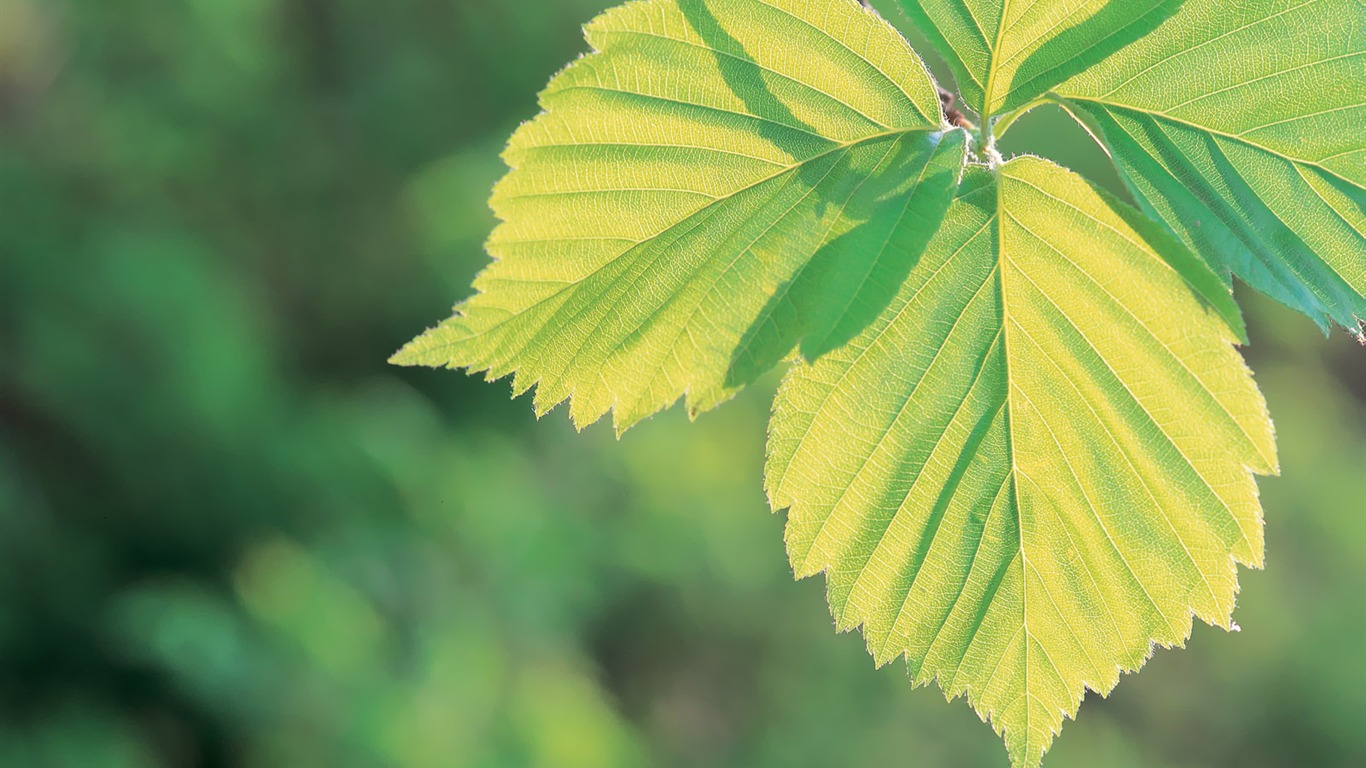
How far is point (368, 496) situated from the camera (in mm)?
3545

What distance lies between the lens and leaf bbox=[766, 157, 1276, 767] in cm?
63

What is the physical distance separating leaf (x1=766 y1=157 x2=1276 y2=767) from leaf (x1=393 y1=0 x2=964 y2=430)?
5cm

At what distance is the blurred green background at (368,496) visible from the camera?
3102mm

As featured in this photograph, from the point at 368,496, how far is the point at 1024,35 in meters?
3.24

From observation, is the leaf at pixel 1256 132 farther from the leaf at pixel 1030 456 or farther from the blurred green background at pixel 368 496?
the blurred green background at pixel 368 496

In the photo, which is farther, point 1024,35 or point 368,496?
point 368,496

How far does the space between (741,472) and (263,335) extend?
5.96ft

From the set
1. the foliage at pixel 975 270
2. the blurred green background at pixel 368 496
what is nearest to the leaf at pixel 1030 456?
the foliage at pixel 975 270

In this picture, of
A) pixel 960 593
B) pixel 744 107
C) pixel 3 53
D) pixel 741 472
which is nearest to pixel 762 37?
pixel 744 107

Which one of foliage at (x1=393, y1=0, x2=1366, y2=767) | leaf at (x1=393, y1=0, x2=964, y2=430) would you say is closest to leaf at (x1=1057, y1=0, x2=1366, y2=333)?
foliage at (x1=393, y1=0, x2=1366, y2=767)

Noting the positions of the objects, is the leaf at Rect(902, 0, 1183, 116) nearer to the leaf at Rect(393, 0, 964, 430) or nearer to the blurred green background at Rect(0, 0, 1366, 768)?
the leaf at Rect(393, 0, 964, 430)

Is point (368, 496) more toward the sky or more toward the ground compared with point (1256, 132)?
more toward the sky

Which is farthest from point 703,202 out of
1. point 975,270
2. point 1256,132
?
point 1256,132

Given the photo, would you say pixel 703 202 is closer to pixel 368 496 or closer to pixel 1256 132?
pixel 1256 132
